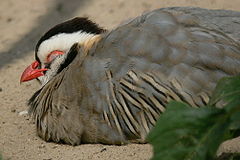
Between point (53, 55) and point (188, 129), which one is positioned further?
point (53, 55)

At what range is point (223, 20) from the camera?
4598mm

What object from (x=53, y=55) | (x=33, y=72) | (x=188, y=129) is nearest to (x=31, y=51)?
(x=33, y=72)

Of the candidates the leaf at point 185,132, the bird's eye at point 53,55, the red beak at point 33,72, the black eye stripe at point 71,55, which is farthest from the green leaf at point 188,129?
the red beak at point 33,72

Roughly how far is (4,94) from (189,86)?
2.71 m

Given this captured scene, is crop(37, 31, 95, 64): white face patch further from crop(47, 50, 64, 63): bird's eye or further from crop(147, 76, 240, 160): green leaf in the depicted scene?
crop(147, 76, 240, 160): green leaf

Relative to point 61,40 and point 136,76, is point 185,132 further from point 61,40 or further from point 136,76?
point 61,40

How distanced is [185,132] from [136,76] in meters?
1.54

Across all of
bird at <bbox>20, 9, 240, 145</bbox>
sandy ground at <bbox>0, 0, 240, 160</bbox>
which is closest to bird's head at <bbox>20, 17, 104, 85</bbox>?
bird at <bbox>20, 9, 240, 145</bbox>

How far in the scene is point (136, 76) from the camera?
433 centimetres

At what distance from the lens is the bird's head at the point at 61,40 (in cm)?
516

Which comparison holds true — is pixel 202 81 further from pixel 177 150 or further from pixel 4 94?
pixel 4 94

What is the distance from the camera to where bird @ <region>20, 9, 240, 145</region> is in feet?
13.9

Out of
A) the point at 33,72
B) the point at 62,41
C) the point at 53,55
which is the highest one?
the point at 62,41

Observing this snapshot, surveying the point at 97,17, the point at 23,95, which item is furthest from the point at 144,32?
the point at 97,17
